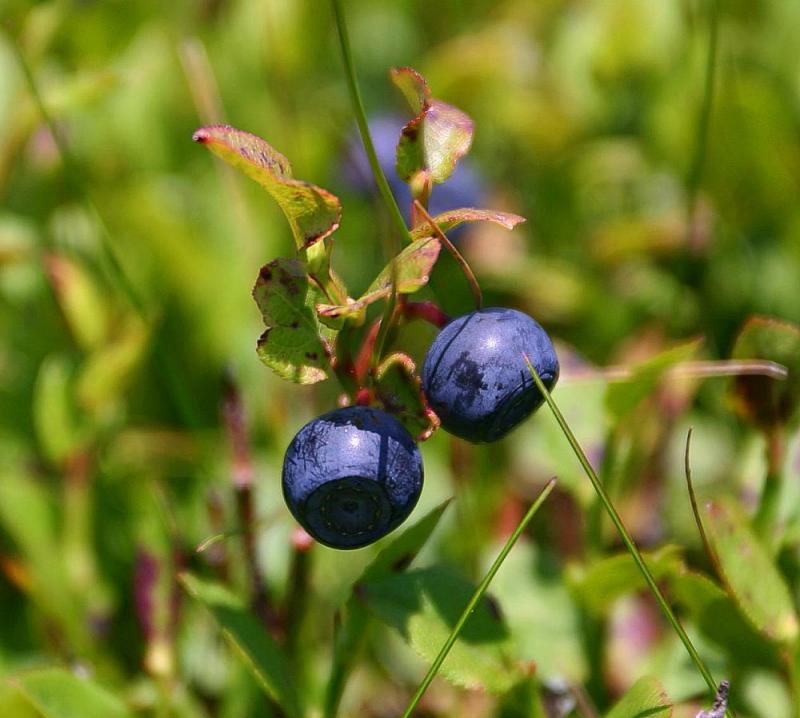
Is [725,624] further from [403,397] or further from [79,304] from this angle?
[79,304]

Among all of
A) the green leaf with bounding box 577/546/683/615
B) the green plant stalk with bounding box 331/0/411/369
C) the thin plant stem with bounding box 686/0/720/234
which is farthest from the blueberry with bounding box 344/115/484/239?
the green leaf with bounding box 577/546/683/615

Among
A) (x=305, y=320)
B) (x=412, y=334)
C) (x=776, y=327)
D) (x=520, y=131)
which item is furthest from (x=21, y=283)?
(x=776, y=327)

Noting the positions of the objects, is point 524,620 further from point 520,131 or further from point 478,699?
point 520,131

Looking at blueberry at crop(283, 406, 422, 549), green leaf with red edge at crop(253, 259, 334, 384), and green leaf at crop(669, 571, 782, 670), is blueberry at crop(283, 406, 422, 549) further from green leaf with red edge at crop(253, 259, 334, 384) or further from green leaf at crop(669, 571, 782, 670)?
green leaf at crop(669, 571, 782, 670)

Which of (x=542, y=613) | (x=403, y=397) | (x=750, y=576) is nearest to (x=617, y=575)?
(x=750, y=576)

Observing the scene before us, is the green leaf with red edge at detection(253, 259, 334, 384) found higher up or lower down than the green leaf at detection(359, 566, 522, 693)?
higher up

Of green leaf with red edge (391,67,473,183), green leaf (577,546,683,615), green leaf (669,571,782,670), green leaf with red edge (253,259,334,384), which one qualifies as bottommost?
green leaf (669,571,782,670)

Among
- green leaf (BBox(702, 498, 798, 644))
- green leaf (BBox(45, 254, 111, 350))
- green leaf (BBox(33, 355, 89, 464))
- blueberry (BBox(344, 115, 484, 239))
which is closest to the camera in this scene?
green leaf (BBox(702, 498, 798, 644))

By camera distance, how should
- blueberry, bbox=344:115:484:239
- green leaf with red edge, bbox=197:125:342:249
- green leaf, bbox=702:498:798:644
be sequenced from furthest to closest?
blueberry, bbox=344:115:484:239 → green leaf, bbox=702:498:798:644 → green leaf with red edge, bbox=197:125:342:249
